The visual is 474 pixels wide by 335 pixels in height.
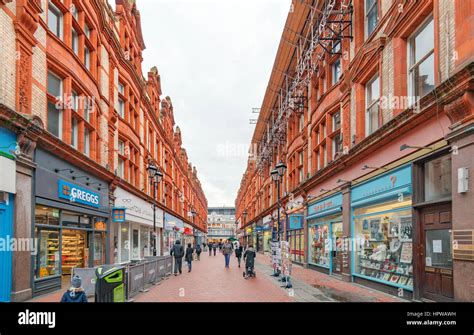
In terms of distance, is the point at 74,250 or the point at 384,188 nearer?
the point at 384,188

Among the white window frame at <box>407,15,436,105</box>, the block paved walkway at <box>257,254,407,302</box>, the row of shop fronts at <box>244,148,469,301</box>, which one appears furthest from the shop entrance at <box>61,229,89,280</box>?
the white window frame at <box>407,15,436,105</box>

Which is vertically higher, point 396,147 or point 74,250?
point 396,147

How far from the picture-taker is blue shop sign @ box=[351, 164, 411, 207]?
421 inches

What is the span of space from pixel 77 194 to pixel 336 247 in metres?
11.4

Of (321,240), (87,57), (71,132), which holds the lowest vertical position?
(321,240)

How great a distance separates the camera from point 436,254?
30.3 feet

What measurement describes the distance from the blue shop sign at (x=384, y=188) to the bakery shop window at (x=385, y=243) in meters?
0.24

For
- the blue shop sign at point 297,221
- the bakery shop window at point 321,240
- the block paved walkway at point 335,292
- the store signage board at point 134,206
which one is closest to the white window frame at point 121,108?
the store signage board at point 134,206

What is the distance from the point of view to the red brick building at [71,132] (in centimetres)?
1028

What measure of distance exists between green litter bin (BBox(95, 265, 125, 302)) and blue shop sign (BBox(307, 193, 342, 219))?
1037cm

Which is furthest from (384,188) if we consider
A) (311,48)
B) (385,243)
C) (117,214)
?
(117,214)

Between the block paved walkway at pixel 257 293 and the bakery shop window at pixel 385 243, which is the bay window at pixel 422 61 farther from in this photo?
the block paved walkway at pixel 257 293

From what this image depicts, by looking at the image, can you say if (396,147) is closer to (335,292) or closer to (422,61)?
(422,61)
